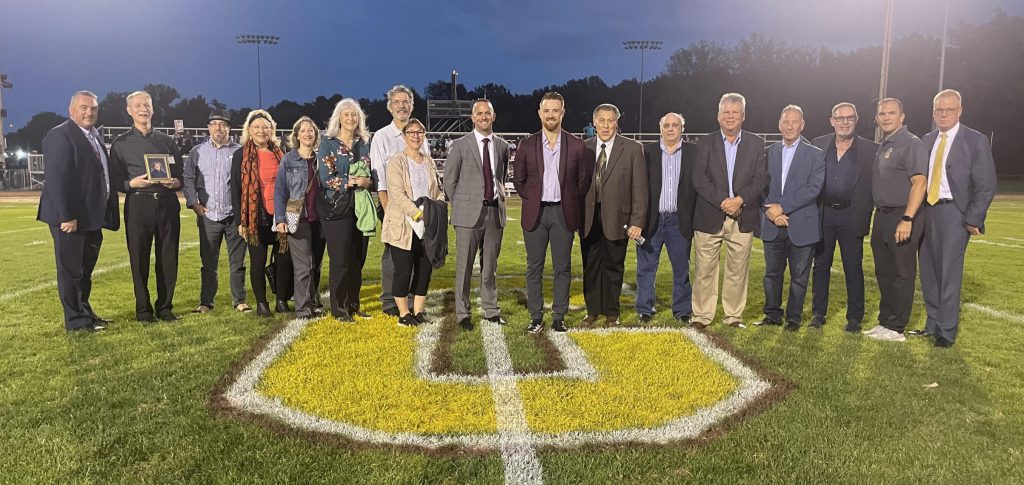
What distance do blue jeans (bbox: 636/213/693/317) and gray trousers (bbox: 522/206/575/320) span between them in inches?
34.1

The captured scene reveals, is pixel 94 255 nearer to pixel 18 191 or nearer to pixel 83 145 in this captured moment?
pixel 83 145

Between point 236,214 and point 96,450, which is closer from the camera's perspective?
point 96,450

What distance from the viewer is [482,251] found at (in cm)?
527

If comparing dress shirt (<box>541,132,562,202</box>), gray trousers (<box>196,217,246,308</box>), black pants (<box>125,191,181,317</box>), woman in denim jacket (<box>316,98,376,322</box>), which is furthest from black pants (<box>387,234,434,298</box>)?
black pants (<box>125,191,181,317</box>)

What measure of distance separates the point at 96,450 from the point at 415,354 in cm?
201

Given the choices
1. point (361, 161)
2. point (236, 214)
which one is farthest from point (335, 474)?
point (236, 214)

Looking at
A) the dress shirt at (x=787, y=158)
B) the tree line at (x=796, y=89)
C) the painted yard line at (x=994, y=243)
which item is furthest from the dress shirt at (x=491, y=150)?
the tree line at (x=796, y=89)

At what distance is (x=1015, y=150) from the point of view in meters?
43.3

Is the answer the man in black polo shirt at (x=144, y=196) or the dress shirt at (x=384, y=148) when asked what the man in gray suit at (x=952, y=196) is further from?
the man in black polo shirt at (x=144, y=196)

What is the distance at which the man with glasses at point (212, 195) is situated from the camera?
223 inches

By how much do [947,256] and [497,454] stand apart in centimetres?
395

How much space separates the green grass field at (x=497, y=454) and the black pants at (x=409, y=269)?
2.22ft

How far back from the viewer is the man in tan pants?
5176 millimetres

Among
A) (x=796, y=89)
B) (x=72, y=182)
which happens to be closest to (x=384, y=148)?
(x=72, y=182)
